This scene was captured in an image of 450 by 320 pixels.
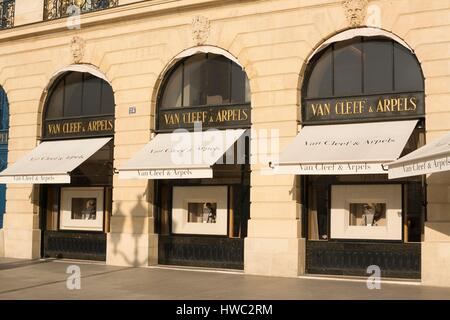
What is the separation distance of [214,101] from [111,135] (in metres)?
3.40

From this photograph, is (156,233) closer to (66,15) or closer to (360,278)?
(360,278)

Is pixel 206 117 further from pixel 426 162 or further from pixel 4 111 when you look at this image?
pixel 4 111

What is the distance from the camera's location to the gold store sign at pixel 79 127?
58.0 ft

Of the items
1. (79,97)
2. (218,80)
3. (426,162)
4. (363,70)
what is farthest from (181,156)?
(426,162)

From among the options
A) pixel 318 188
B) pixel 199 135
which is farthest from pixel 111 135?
pixel 318 188

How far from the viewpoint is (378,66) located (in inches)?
560

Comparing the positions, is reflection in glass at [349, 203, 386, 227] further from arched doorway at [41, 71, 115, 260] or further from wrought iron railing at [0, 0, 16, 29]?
wrought iron railing at [0, 0, 16, 29]

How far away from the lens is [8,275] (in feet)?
47.4

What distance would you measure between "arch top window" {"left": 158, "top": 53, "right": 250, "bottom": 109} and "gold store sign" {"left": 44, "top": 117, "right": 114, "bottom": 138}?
1.92m

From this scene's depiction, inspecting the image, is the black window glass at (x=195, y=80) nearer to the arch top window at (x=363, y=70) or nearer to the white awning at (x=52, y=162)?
the white awning at (x=52, y=162)

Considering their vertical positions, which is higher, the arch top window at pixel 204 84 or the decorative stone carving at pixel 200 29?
the decorative stone carving at pixel 200 29

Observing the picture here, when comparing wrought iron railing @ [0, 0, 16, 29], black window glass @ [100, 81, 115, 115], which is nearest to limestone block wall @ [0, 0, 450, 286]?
black window glass @ [100, 81, 115, 115]

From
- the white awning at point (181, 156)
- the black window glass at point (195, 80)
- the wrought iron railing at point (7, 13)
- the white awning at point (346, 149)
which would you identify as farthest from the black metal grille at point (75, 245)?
the wrought iron railing at point (7, 13)

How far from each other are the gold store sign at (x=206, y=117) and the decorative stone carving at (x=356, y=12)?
10.8ft
